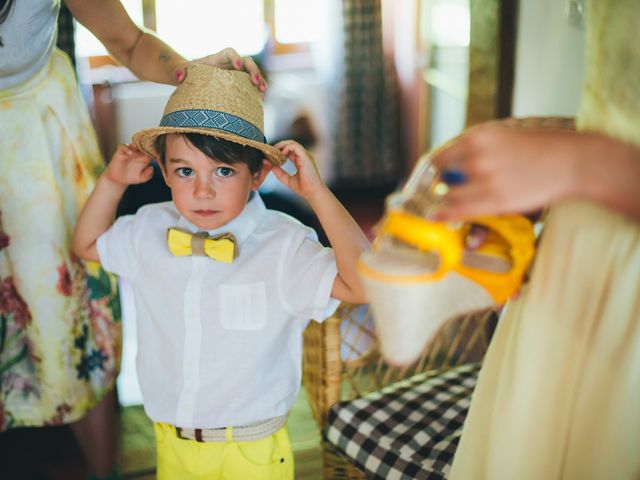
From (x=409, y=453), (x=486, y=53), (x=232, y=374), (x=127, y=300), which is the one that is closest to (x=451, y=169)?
(x=232, y=374)

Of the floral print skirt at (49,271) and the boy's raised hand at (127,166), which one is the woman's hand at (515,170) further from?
the floral print skirt at (49,271)

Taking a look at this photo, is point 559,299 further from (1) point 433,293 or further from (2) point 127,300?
(2) point 127,300

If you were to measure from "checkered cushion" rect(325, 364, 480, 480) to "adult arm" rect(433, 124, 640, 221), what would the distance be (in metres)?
0.74

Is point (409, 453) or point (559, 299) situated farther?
point (409, 453)

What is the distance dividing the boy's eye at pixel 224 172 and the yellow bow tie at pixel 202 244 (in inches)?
4.1

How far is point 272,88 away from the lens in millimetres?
3865

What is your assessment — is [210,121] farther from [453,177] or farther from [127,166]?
[453,177]

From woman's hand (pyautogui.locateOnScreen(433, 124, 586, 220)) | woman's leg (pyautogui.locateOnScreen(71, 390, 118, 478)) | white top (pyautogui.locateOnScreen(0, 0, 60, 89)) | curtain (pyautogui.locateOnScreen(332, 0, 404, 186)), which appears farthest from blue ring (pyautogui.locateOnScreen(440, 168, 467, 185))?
curtain (pyautogui.locateOnScreen(332, 0, 404, 186))

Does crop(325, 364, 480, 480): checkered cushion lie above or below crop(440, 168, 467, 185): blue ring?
below

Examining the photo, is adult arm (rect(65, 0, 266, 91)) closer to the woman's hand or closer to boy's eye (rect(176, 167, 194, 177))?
boy's eye (rect(176, 167, 194, 177))

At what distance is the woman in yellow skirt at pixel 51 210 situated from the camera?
1317 millimetres

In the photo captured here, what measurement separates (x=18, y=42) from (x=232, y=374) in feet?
2.36

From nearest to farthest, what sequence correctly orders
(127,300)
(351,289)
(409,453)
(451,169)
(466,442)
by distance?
(451,169) → (466,442) → (351,289) → (409,453) → (127,300)

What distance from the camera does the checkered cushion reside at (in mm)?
1340
